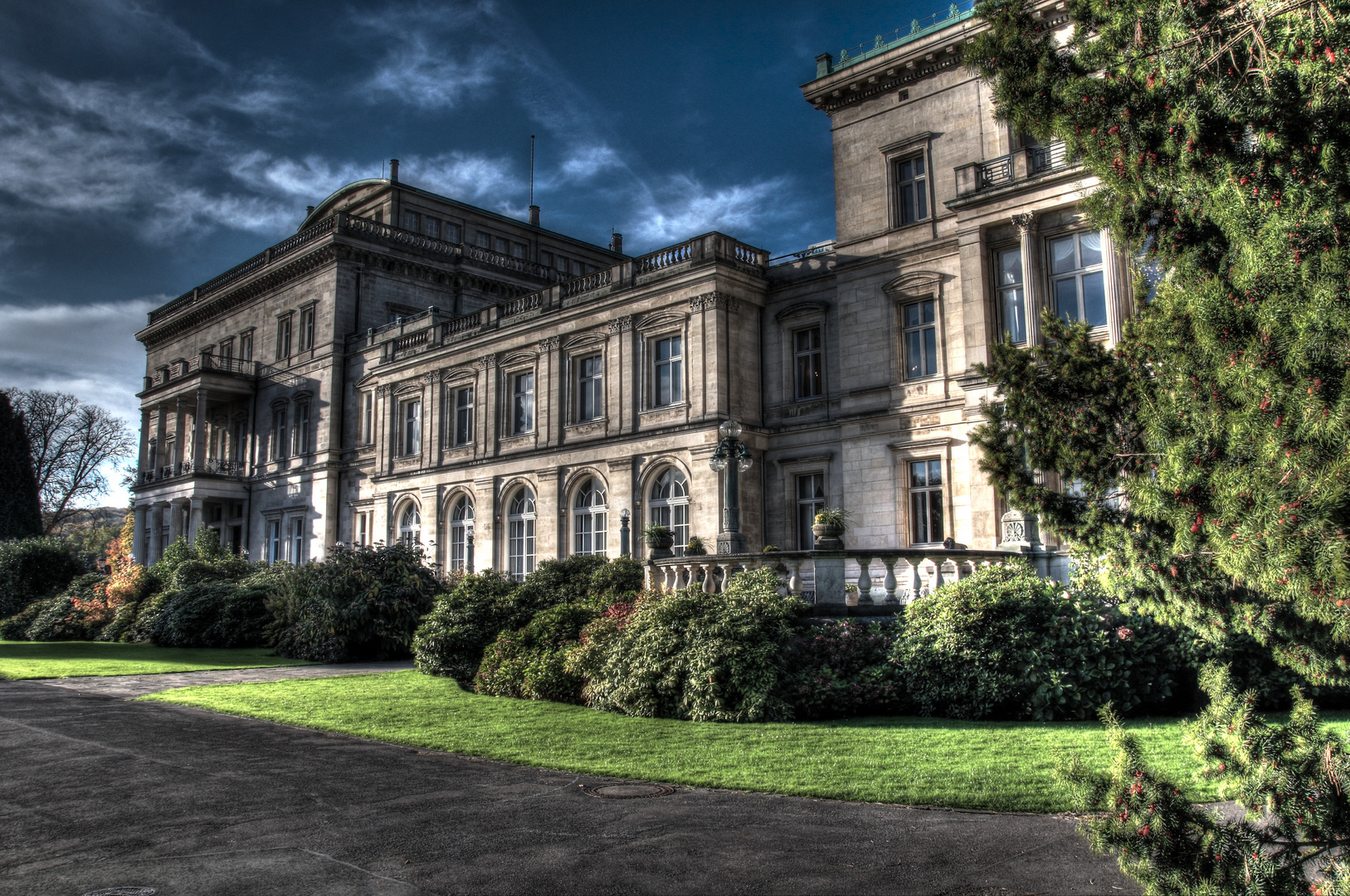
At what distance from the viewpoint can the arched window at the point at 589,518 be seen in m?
31.2

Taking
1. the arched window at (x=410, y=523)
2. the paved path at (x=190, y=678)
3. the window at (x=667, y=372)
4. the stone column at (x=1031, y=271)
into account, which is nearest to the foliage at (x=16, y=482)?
the arched window at (x=410, y=523)

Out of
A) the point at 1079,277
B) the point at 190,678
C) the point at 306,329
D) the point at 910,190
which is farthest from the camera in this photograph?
the point at 306,329

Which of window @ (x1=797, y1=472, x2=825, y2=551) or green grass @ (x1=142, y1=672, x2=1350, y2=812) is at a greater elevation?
window @ (x1=797, y1=472, x2=825, y2=551)

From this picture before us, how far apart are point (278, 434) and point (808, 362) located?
105 feet

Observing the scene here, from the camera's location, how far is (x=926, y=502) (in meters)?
24.8

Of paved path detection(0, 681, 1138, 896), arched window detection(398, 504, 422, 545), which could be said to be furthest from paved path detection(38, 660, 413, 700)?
arched window detection(398, 504, 422, 545)

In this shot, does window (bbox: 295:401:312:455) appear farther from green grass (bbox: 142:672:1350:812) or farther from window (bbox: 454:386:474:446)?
green grass (bbox: 142:672:1350:812)

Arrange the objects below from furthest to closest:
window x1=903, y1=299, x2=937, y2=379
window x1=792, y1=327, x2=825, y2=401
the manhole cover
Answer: window x1=792, y1=327, x2=825, y2=401 → window x1=903, y1=299, x2=937, y2=379 → the manhole cover

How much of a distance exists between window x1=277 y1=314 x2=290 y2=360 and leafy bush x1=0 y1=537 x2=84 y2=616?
13.6 m

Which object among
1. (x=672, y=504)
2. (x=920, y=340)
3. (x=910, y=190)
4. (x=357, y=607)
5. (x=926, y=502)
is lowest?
(x=357, y=607)

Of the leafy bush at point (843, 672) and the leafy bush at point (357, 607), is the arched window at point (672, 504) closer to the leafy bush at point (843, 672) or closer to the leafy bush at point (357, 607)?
the leafy bush at point (357, 607)

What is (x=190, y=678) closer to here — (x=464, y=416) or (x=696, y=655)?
(x=696, y=655)

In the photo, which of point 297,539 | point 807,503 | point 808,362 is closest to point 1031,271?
point 808,362

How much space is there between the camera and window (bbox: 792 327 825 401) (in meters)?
28.0
